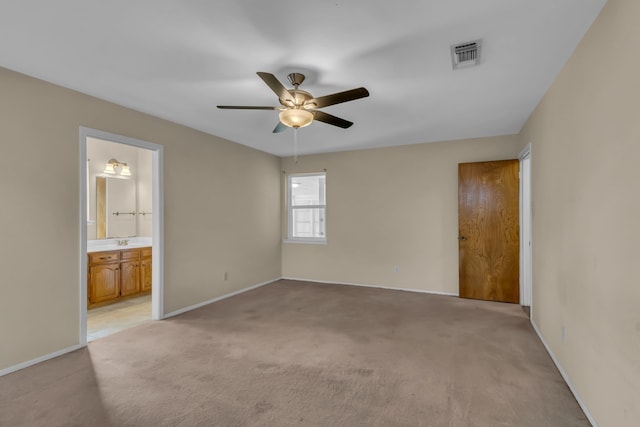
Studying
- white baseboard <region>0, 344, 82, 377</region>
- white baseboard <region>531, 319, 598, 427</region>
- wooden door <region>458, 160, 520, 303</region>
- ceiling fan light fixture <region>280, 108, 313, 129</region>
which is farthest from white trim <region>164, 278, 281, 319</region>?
white baseboard <region>531, 319, 598, 427</region>

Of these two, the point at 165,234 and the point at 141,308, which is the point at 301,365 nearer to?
the point at 165,234

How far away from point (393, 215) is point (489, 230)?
1.50 m

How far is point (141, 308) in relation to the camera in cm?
457

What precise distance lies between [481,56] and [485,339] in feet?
8.94

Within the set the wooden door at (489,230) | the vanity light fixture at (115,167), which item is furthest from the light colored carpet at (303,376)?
the vanity light fixture at (115,167)

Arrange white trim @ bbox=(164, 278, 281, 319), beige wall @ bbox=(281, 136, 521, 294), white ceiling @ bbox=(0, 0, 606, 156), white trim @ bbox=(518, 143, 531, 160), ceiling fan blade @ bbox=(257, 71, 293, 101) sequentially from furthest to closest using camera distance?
beige wall @ bbox=(281, 136, 521, 294) → white trim @ bbox=(164, 278, 281, 319) → white trim @ bbox=(518, 143, 531, 160) → ceiling fan blade @ bbox=(257, 71, 293, 101) → white ceiling @ bbox=(0, 0, 606, 156)

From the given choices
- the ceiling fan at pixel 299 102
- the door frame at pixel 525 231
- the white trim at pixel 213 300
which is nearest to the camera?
the ceiling fan at pixel 299 102

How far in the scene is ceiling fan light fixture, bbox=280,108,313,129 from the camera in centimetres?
270

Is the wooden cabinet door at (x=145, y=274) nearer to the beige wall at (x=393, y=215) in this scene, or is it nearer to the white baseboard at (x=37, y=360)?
the white baseboard at (x=37, y=360)

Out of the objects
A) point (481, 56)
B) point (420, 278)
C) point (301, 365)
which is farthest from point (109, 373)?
point (420, 278)

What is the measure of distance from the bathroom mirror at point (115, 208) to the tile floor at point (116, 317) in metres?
1.29

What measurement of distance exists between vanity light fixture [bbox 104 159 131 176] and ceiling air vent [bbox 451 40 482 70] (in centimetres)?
541

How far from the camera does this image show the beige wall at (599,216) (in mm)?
1556

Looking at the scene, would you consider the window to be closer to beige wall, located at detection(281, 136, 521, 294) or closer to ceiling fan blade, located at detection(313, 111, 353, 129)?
beige wall, located at detection(281, 136, 521, 294)
